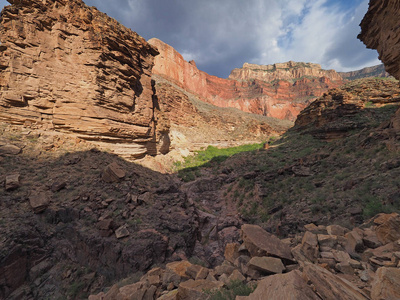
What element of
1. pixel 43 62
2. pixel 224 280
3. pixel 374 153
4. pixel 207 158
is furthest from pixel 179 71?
pixel 224 280

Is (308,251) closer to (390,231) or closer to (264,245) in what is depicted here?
(264,245)

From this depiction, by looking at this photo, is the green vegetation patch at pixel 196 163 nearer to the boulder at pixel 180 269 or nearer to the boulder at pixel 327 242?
the boulder at pixel 180 269

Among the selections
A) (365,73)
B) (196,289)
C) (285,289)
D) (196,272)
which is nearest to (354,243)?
(285,289)

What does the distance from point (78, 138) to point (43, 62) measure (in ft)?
15.7

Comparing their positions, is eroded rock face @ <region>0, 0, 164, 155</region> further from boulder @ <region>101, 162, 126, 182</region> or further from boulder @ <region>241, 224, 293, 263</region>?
boulder @ <region>241, 224, 293, 263</region>

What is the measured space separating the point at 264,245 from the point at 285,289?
1.71 metres

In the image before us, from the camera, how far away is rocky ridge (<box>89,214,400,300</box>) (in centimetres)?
201

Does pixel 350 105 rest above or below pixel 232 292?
above

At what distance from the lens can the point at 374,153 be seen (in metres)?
8.79

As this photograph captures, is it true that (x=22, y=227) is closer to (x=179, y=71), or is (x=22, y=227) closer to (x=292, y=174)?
(x=292, y=174)

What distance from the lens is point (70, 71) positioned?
34.5ft

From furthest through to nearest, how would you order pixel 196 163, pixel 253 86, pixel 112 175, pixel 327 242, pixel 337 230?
pixel 253 86 < pixel 196 163 < pixel 112 175 < pixel 337 230 < pixel 327 242

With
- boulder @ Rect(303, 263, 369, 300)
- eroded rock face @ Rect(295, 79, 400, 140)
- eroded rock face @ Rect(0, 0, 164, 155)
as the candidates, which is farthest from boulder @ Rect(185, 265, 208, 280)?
eroded rock face @ Rect(295, 79, 400, 140)

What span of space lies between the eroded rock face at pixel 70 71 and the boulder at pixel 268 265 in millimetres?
11860
